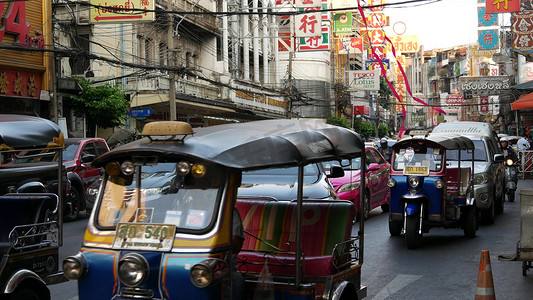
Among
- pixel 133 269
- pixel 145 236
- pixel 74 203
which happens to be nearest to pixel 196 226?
pixel 145 236

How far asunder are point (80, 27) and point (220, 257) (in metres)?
25.4

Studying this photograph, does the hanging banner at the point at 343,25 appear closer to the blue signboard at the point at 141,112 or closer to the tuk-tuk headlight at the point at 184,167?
the blue signboard at the point at 141,112

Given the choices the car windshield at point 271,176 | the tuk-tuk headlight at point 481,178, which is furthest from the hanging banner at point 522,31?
the car windshield at point 271,176

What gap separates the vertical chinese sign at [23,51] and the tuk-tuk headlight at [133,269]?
18685 mm

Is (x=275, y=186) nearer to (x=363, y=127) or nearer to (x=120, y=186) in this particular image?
(x=120, y=186)

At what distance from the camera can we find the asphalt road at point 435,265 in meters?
8.36

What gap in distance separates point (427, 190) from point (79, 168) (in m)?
8.78

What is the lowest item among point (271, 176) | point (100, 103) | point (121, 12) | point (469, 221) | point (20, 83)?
point (469, 221)

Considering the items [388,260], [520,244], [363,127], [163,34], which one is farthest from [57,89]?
[363,127]

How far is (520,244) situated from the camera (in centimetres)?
823

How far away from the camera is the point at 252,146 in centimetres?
489

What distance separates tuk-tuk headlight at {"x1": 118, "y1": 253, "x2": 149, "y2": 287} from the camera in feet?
14.8

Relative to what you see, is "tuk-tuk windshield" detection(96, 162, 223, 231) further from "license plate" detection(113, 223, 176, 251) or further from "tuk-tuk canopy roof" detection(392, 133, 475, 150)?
"tuk-tuk canopy roof" detection(392, 133, 475, 150)

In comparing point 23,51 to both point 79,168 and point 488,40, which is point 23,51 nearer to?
point 79,168
